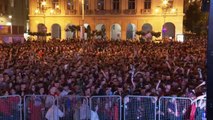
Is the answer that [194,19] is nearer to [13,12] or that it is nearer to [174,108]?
[13,12]

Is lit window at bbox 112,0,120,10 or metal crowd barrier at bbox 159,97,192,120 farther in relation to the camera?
lit window at bbox 112,0,120,10

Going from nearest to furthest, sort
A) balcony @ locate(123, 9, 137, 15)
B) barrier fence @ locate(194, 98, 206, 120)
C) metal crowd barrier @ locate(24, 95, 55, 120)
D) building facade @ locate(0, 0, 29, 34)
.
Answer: barrier fence @ locate(194, 98, 206, 120) < metal crowd barrier @ locate(24, 95, 55, 120) < building facade @ locate(0, 0, 29, 34) < balcony @ locate(123, 9, 137, 15)

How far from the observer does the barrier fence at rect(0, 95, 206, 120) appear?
11.1 meters

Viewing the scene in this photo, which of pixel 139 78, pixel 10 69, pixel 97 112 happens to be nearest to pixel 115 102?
pixel 97 112

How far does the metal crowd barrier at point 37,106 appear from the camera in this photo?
11.4 m

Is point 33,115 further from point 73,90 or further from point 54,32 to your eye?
point 54,32

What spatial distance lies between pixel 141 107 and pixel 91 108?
132 centimetres

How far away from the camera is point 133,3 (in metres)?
69.9

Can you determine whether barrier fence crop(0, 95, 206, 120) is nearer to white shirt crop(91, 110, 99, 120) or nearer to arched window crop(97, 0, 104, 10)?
white shirt crop(91, 110, 99, 120)

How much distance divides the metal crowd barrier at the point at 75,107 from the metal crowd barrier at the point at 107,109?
0.20m

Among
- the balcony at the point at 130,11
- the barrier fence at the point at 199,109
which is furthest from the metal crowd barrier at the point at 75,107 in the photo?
the balcony at the point at 130,11

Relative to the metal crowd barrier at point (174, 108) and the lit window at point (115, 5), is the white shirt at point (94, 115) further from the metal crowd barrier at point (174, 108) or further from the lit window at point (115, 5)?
the lit window at point (115, 5)

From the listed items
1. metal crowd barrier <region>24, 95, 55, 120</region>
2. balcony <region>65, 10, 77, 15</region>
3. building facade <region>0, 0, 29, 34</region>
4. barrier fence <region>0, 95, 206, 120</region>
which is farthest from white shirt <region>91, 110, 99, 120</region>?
balcony <region>65, 10, 77, 15</region>

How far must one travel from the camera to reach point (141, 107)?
1116 centimetres
